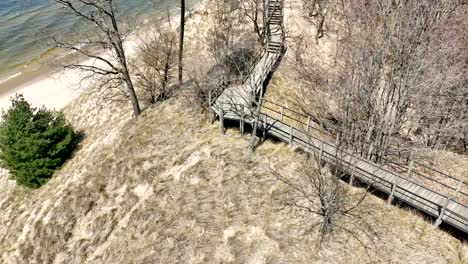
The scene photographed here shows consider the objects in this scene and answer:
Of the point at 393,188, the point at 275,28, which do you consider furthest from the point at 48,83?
the point at 393,188

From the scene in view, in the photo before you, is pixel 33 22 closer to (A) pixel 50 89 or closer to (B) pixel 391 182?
(A) pixel 50 89

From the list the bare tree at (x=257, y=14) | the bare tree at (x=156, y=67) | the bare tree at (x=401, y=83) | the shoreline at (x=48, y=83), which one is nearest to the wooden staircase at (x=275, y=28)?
the bare tree at (x=257, y=14)

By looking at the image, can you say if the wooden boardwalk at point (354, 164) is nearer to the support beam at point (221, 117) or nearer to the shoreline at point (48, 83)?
the support beam at point (221, 117)

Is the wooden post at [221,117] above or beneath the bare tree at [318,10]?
beneath

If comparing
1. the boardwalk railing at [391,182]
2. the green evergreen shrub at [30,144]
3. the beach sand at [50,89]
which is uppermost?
the boardwalk railing at [391,182]

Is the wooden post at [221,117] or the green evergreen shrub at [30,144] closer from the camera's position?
the wooden post at [221,117]

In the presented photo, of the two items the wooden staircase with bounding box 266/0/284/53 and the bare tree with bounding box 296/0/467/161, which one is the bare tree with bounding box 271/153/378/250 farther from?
the wooden staircase with bounding box 266/0/284/53
